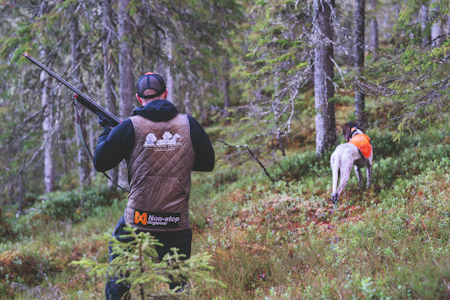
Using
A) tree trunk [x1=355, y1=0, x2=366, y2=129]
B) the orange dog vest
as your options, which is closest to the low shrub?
the orange dog vest

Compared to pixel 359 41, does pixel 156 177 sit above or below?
below

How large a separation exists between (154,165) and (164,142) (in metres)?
0.26

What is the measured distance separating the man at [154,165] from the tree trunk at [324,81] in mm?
5758

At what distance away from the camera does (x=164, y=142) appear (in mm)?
3111

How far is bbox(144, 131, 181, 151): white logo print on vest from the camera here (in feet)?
10.1

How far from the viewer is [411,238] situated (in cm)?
396

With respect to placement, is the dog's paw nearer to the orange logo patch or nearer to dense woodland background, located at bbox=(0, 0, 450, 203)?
dense woodland background, located at bbox=(0, 0, 450, 203)

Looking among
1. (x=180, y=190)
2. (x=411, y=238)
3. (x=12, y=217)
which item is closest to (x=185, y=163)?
(x=180, y=190)

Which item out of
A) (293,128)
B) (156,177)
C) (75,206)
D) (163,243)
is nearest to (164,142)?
(156,177)

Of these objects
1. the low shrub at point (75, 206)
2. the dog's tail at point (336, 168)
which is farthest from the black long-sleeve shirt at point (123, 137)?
the low shrub at point (75, 206)

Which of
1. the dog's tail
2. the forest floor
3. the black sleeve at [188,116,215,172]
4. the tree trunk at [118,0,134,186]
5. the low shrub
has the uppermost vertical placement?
the tree trunk at [118,0,134,186]

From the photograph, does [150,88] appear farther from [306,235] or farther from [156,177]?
[306,235]

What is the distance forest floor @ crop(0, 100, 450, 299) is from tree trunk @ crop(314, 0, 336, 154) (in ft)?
2.06

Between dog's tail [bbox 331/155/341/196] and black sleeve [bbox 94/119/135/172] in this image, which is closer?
black sleeve [bbox 94/119/135/172]
